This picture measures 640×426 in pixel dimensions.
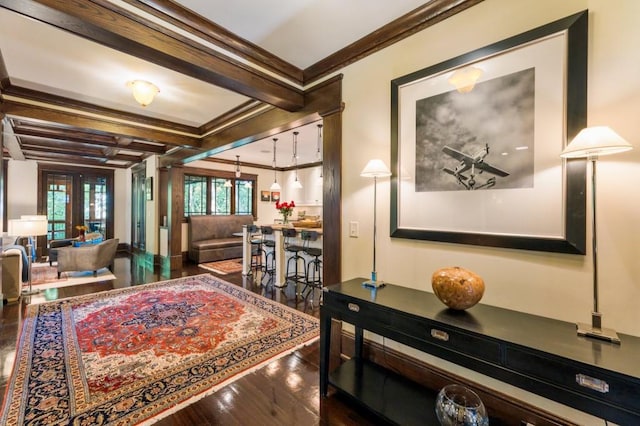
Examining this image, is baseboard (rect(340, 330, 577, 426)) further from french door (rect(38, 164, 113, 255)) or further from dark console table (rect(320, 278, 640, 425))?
french door (rect(38, 164, 113, 255))

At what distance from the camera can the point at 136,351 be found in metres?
2.58

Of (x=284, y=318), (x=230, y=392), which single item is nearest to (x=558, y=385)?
(x=230, y=392)

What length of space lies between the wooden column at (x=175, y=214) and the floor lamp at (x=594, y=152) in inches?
259

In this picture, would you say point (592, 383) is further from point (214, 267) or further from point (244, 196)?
point (244, 196)

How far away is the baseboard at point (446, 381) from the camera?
1.54 metres

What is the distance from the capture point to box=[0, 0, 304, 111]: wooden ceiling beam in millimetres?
1589

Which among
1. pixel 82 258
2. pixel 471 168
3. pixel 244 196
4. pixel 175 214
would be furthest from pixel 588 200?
pixel 244 196

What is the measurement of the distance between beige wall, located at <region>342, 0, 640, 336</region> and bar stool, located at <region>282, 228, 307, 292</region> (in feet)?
7.94

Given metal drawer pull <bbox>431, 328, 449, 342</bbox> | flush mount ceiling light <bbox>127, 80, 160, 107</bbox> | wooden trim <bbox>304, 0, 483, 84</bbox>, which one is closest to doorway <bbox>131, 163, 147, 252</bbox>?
flush mount ceiling light <bbox>127, 80, 160, 107</bbox>

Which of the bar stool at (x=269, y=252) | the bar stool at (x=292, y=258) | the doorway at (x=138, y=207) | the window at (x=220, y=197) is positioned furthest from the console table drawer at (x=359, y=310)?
the doorway at (x=138, y=207)

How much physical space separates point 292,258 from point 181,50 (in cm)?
376

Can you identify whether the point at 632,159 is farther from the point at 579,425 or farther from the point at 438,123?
the point at 579,425

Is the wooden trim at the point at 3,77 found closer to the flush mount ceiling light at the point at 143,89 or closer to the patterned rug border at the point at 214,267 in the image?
the flush mount ceiling light at the point at 143,89

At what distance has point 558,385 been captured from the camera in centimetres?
112
